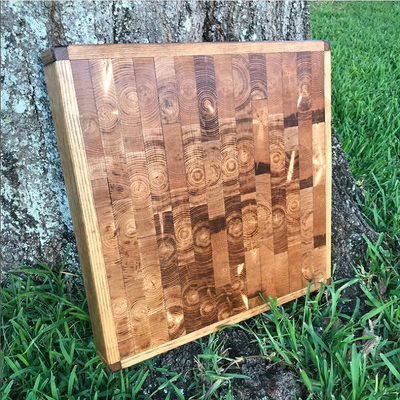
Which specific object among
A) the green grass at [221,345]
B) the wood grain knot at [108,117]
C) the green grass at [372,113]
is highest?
the wood grain knot at [108,117]

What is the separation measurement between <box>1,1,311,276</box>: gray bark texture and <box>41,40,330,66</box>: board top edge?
17 centimetres

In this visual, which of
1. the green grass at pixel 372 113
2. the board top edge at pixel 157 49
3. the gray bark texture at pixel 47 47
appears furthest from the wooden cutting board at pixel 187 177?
the green grass at pixel 372 113

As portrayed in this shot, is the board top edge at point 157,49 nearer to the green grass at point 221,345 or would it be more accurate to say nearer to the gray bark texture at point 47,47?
the gray bark texture at point 47,47

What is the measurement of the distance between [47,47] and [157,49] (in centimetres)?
35

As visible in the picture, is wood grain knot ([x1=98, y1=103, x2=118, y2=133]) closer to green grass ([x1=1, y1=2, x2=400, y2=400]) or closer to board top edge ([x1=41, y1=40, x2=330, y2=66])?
board top edge ([x1=41, y1=40, x2=330, y2=66])

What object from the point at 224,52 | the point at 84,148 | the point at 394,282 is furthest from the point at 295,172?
the point at 84,148

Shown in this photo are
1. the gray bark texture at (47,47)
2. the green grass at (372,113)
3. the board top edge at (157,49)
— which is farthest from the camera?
the green grass at (372,113)

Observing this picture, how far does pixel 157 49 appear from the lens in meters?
1.11

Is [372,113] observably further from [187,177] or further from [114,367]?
[114,367]

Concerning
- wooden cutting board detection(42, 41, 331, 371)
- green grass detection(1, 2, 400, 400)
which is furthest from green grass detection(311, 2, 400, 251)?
wooden cutting board detection(42, 41, 331, 371)

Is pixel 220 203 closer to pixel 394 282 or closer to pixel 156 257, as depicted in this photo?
pixel 156 257

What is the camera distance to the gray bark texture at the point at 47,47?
1.19 m

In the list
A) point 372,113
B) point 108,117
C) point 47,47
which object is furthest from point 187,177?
point 372,113

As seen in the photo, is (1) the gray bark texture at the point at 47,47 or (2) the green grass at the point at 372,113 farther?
(2) the green grass at the point at 372,113
